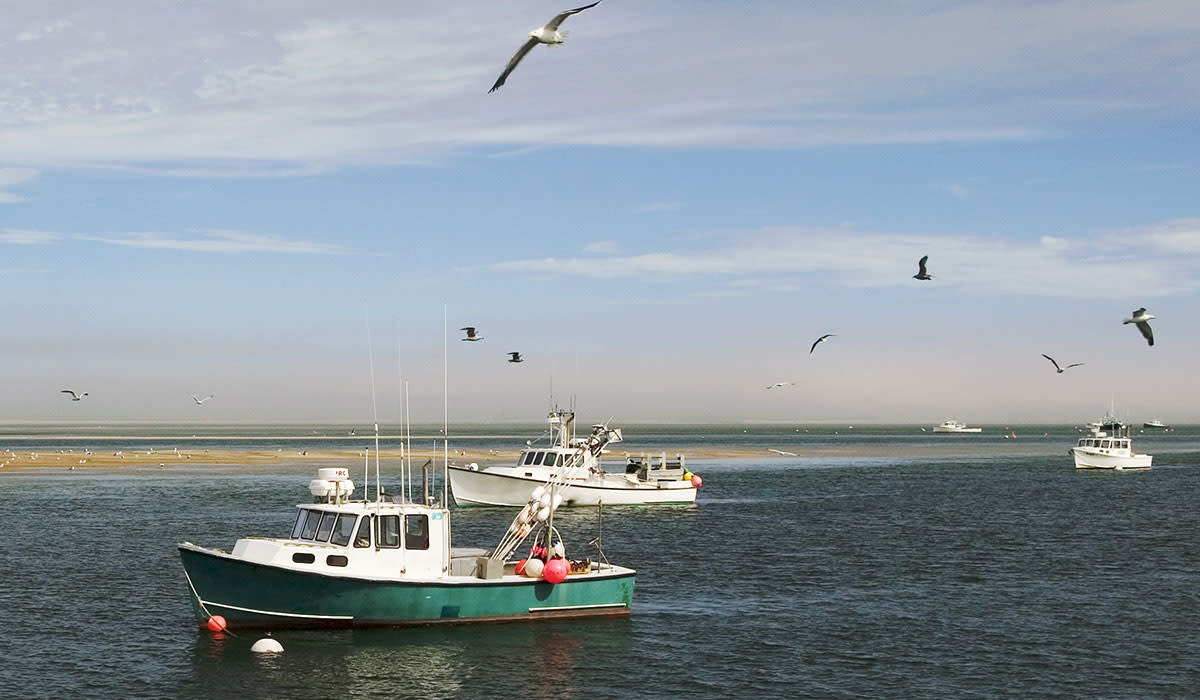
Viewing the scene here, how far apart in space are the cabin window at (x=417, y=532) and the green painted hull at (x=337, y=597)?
2.83ft

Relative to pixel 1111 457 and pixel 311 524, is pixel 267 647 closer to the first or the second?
pixel 311 524

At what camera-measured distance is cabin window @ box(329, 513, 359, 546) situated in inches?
1142

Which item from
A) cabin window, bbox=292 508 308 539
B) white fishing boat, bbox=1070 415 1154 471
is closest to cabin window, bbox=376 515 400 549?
cabin window, bbox=292 508 308 539

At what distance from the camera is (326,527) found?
2930cm

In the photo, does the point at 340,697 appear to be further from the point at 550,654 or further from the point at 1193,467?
the point at 1193,467

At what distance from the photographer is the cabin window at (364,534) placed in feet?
95.0

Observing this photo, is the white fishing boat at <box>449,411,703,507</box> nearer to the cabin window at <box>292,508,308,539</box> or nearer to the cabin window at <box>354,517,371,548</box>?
the cabin window at <box>292,508,308,539</box>

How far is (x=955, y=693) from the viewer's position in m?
25.7

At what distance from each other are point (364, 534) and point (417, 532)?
1.21 meters

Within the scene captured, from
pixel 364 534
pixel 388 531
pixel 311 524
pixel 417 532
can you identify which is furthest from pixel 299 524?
pixel 417 532

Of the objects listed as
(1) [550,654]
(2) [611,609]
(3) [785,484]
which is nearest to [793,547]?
(2) [611,609]

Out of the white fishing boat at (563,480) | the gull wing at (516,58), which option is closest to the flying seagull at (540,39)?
the gull wing at (516,58)

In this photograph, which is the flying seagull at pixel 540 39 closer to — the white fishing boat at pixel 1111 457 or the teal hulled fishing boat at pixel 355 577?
the teal hulled fishing boat at pixel 355 577

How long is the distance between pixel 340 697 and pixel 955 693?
12058mm
